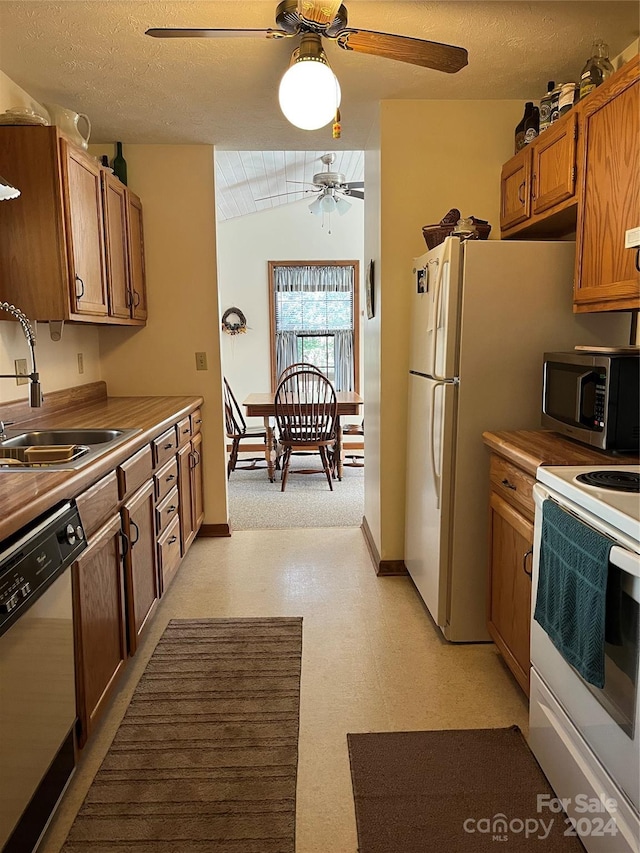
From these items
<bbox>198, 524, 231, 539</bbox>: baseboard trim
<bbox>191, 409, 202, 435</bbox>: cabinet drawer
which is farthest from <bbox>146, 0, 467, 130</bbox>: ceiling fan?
<bbox>198, 524, 231, 539</bbox>: baseboard trim

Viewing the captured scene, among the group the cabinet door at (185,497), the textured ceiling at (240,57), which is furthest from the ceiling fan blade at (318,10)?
the cabinet door at (185,497)

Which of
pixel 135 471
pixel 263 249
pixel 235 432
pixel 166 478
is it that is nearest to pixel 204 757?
pixel 135 471

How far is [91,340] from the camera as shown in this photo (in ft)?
11.5

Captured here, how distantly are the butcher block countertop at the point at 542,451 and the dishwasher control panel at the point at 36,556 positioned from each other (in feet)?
4.34

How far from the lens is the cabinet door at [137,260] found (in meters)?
3.32

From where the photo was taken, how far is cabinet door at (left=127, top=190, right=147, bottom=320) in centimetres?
332

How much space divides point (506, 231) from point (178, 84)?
5.45 feet

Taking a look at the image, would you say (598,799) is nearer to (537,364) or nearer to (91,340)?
(537,364)

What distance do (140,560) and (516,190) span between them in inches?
90.9

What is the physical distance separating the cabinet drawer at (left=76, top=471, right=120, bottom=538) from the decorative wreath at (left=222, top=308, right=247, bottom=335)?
508cm

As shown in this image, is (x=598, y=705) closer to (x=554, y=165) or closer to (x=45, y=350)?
(x=554, y=165)

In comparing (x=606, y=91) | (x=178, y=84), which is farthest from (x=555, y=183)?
(x=178, y=84)

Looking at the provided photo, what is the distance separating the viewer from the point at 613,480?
5.05 feet

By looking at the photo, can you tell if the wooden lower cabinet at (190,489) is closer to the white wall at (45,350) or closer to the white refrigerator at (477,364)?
the white wall at (45,350)
